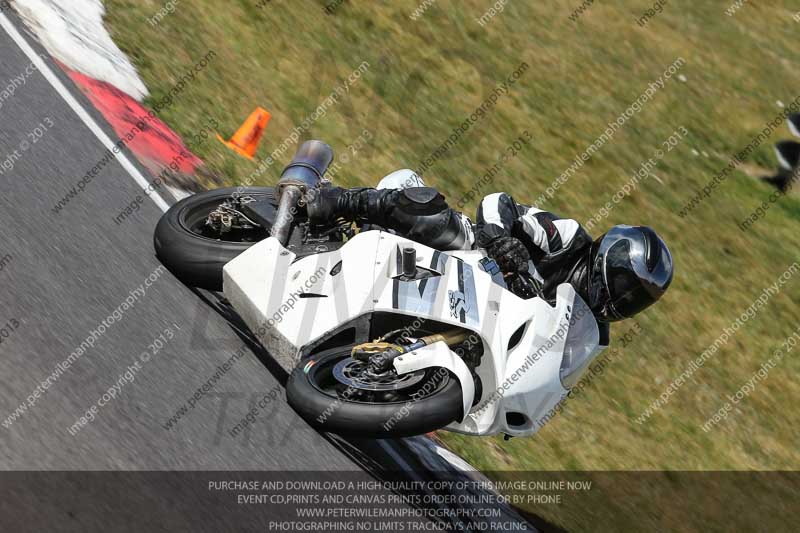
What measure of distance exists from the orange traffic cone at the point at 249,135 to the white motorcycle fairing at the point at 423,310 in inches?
163

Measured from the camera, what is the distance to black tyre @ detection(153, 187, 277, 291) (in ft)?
21.4

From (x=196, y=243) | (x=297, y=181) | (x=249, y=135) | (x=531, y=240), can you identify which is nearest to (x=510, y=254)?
(x=531, y=240)

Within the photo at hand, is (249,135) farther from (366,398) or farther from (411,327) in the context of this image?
(366,398)

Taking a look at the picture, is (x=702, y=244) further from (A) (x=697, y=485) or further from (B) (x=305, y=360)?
(B) (x=305, y=360)

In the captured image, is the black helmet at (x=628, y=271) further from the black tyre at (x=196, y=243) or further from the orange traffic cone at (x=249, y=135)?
the orange traffic cone at (x=249, y=135)

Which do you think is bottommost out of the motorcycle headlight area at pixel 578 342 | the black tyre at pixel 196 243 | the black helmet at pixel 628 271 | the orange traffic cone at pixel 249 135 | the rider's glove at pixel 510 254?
the orange traffic cone at pixel 249 135

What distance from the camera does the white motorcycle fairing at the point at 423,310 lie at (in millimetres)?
5938

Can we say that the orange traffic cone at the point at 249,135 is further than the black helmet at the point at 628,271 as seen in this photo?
A: Yes

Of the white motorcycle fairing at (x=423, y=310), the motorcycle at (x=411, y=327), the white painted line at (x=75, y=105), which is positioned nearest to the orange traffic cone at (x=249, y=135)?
the white painted line at (x=75, y=105)

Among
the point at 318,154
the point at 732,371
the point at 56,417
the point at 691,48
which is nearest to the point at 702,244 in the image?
the point at 732,371

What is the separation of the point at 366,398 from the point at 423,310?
64 centimetres

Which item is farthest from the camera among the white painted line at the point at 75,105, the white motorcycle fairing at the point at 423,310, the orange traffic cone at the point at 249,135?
the orange traffic cone at the point at 249,135

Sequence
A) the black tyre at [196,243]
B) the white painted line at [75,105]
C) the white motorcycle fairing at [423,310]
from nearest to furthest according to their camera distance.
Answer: the white motorcycle fairing at [423,310] < the black tyre at [196,243] < the white painted line at [75,105]

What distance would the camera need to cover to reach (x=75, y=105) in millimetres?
8508
